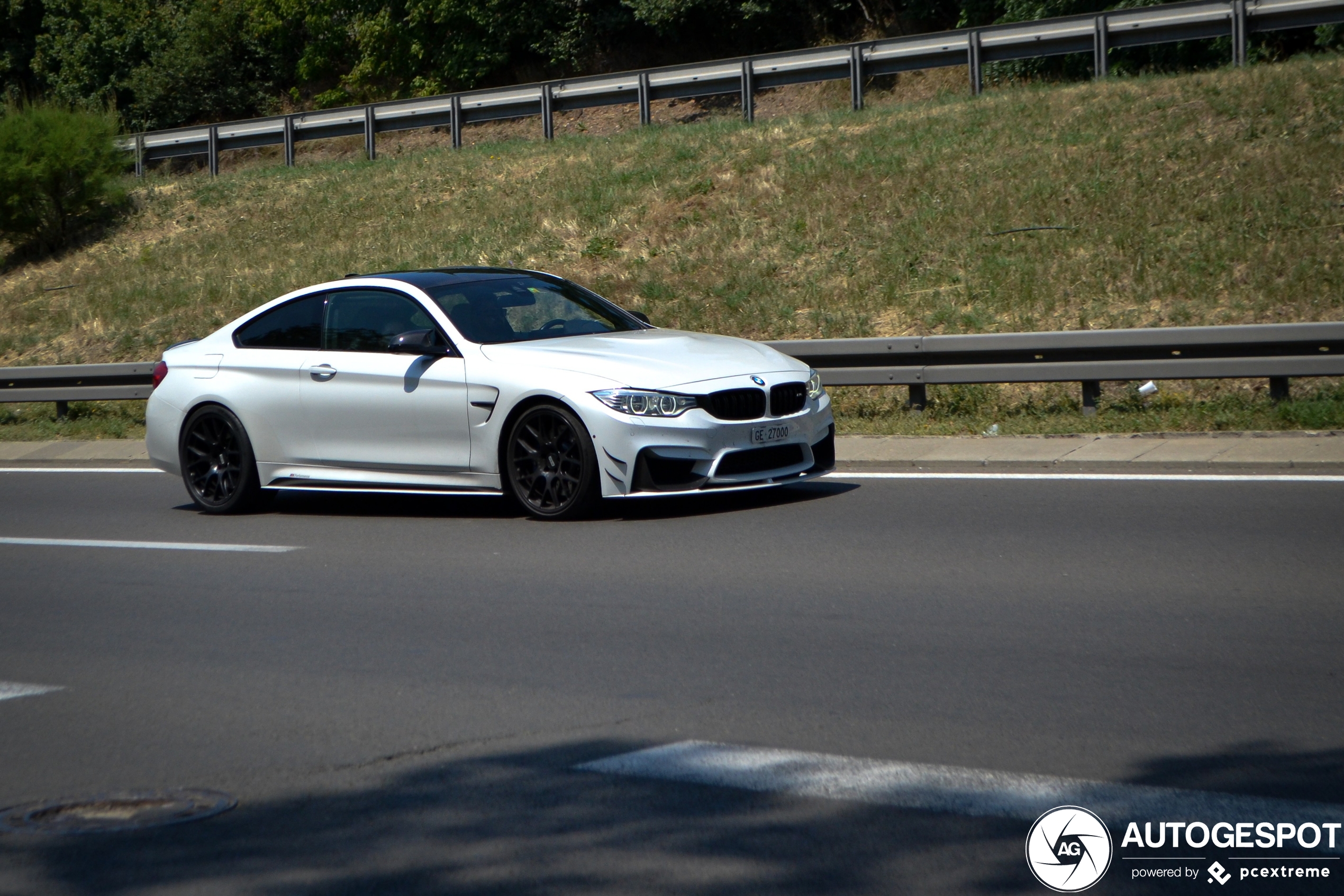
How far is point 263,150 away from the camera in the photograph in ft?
155

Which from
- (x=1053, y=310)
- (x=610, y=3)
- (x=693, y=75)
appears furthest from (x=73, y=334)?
(x=610, y=3)

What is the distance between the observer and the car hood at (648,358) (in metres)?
9.06

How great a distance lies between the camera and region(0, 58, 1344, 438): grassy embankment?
15164 millimetres

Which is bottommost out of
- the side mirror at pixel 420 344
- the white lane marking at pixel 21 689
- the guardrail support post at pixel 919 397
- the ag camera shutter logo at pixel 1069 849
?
the ag camera shutter logo at pixel 1069 849

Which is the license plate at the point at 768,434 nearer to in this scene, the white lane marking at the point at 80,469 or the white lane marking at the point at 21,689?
the white lane marking at the point at 21,689

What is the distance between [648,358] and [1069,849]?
585 centimetres

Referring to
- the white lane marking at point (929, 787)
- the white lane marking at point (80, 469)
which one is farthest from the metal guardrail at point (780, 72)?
the white lane marking at point (929, 787)

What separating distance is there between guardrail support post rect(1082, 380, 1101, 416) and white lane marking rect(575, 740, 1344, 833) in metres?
8.28

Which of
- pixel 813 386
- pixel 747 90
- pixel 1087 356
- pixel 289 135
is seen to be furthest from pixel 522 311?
pixel 289 135

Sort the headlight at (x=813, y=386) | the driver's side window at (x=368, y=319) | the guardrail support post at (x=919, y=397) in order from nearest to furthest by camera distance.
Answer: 1. the headlight at (x=813, y=386)
2. the driver's side window at (x=368, y=319)
3. the guardrail support post at (x=919, y=397)

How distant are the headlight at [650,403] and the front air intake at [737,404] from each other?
5.5 inches

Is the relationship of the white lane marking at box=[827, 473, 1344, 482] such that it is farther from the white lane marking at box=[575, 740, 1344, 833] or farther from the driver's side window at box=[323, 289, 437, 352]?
the white lane marking at box=[575, 740, 1344, 833]

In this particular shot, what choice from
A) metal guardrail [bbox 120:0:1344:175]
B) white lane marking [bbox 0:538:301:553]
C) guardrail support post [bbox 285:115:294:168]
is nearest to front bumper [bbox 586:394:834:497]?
white lane marking [bbox 0:538:301:553]

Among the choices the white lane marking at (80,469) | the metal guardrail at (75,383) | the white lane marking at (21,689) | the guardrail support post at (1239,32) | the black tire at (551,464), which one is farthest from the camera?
the guardrail support post at (1239,32)
